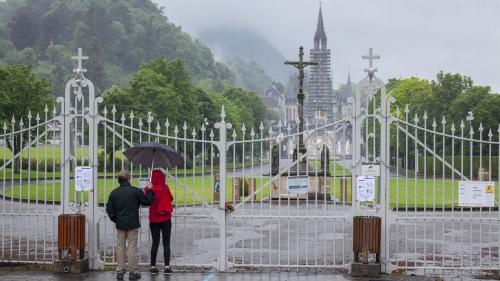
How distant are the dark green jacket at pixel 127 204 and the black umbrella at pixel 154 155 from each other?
1.83 feet

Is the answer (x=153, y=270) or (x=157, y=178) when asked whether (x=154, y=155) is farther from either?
(x=153, y=270)

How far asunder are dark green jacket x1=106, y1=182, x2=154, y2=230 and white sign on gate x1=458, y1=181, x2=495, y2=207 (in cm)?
547

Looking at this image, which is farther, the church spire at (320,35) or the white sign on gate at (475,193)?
the church spire at (320,35)

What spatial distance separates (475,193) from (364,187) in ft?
6.53

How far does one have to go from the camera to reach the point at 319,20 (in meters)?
183

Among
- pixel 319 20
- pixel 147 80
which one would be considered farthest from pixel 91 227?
pixel 319 20

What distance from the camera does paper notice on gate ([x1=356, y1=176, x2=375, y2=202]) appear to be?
12.7 metres

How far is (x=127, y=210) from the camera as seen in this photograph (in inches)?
480

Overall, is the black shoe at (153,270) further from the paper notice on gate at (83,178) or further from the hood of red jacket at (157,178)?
the paper notice on gate at (83,178)

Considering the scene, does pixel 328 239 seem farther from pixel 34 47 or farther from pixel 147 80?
pixel 34 47

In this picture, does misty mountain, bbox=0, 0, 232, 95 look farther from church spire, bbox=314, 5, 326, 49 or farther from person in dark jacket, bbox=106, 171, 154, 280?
person in dark jacket, bbox=106, 171, 154, 280

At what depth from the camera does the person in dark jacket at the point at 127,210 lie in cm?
1220

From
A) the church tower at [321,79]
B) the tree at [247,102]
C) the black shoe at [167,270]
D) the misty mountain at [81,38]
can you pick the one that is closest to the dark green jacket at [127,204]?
the black shoe at [167,270]

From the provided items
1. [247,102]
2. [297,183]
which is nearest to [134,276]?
[297,183]
